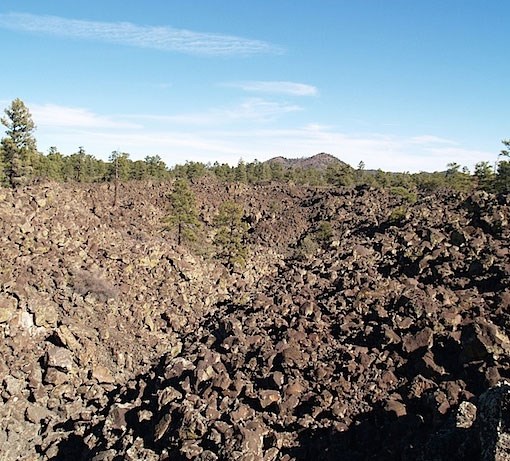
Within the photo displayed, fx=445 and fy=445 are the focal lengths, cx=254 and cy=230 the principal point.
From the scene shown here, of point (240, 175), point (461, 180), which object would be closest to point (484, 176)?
point (461, 180)

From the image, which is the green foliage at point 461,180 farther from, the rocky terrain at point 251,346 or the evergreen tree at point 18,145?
the evergreen tree at point 18,145

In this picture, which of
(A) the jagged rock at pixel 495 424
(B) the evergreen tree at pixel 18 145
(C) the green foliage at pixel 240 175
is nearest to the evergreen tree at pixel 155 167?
(C) the green foliage at pixel 240 175

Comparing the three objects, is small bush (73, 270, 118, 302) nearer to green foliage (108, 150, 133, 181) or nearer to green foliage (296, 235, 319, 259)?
green foliage (296, 235, 319, 259)

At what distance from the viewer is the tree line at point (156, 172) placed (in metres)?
40.1

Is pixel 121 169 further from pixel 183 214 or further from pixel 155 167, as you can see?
pixel 183 214

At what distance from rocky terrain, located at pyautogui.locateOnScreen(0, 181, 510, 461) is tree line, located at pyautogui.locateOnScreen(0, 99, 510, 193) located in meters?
12.0

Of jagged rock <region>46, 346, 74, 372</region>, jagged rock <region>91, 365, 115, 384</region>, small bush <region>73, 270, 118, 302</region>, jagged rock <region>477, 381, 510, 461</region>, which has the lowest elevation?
jagged rock <region>91, 365, 115, 384</region>

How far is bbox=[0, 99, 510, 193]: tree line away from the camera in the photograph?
1578 inches

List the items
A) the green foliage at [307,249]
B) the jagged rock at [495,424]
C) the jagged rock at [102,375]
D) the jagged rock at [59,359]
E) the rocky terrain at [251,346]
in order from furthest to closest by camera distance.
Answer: the green foliage at [307,249]
the jagged rock at [102,375]
the jagged rock at [59,359]
the rocky terrain at [251,346]
the jagged rock at [495,424]

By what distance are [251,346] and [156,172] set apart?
5497 cm

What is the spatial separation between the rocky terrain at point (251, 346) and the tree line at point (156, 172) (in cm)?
1199

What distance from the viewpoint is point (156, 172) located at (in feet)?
229

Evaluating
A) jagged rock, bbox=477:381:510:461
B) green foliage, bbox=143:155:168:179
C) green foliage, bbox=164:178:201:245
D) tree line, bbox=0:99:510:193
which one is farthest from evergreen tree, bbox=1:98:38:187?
jagged rock, bbox=477:381:510:461

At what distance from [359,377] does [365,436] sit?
2.43 metres
